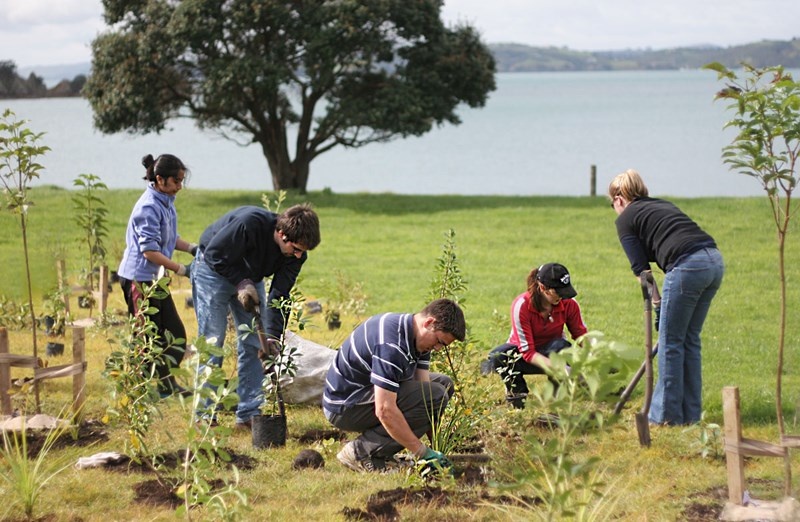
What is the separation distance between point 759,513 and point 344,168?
129 feet

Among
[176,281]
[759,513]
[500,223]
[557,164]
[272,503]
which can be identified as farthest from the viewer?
[557,164]

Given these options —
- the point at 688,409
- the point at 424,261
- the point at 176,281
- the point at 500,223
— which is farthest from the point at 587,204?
the point at 688,409

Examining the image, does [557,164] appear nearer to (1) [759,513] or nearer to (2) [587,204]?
(2) [587,204]

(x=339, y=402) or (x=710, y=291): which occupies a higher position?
(x=710, y=291)

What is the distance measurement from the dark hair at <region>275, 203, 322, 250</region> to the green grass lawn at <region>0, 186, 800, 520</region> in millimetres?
1263

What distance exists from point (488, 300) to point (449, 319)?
21.4ft

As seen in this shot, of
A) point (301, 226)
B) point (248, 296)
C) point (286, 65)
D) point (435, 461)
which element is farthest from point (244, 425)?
point (286, 65)

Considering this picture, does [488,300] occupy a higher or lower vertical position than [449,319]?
lower

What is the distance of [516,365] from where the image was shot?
22.3ft

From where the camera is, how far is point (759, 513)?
4242 millimetres

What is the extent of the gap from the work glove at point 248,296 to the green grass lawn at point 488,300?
0.86 metres

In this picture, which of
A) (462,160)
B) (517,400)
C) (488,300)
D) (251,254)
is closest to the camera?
(251,254)

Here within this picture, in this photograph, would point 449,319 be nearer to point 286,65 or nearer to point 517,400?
point 517,400

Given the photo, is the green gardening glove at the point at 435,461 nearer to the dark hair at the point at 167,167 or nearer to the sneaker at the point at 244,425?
the sneaker at the point at 244,425
